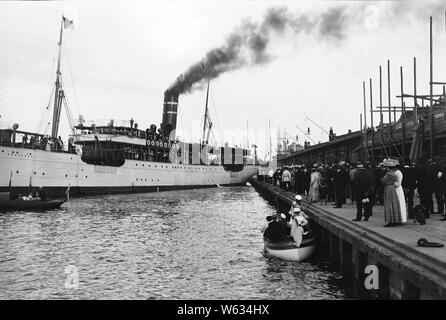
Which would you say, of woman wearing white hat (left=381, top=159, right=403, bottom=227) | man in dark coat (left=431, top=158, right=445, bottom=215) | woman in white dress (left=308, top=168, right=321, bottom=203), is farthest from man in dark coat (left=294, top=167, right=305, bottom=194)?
woman wearing white hat (left=381, top=159, right=403, bottom=227)

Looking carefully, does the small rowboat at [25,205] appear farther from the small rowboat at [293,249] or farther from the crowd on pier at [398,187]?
the crowd on pier at [398,187]

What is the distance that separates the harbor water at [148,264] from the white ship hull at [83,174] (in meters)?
14.4

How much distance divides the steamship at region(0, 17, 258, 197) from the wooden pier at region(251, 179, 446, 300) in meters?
25.6

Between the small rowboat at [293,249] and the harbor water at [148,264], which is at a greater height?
the small rowboat at [293,249]

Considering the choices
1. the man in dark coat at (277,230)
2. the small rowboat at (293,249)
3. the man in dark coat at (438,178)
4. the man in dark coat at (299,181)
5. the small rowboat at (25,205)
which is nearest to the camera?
the man in dark coat at (438,178)

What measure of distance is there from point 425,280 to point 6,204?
78.7ft

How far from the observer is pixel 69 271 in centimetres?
1105

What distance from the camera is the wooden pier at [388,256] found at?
586 cm

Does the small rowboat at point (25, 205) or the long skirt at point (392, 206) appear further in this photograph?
the small rowboat at point (25, 205)

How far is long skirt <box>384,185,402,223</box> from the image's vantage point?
9.78 m

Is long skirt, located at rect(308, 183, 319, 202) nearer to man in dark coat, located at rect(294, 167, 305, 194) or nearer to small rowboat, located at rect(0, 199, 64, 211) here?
man in dark coat, located at rect(294, 167, 305, 194)

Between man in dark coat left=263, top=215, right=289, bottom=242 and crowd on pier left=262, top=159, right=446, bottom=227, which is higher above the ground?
crowd on pier left=262, top=159, right=446, bottom=227


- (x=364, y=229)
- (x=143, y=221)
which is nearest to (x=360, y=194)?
(x=364, y=229)

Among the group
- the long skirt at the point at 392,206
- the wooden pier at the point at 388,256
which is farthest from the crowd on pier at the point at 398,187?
the wooden pier at the point at 388,256
